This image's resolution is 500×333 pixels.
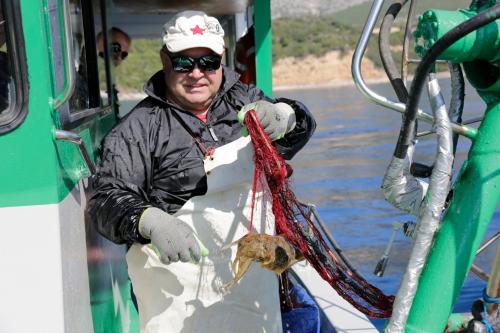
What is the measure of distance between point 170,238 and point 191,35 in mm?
917

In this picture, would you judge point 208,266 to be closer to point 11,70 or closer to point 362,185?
point 11,70

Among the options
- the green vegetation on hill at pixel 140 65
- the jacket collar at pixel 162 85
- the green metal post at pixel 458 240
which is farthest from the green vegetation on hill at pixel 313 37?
the green metal post at pixel 458 240

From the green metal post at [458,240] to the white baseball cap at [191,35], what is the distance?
1.27 meters

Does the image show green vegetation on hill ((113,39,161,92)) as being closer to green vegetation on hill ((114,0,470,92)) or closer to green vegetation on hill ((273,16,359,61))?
green vegetation on hill ((114,0,470,92))

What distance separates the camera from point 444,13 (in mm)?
2281

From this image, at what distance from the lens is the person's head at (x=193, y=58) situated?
3.14m

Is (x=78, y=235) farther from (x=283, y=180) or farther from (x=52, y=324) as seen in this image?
(x=283, y=180)

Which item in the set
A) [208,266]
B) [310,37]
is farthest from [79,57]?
[310,37]

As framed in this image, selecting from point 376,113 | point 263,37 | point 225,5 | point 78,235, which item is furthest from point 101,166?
point 376,113

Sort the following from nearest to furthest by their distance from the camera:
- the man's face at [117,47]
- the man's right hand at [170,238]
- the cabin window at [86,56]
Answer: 1. the man's right hand at [170,238]
2. the cabin window at [86,56]
3. the man's face at [117,47]

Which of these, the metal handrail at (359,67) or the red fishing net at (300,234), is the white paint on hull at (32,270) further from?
the metal handrail at (359,67)

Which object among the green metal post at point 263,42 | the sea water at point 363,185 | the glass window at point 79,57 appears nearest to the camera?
the glass window at point 79,57

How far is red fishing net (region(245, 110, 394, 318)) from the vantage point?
9.27 ft

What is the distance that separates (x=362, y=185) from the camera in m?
16.5
